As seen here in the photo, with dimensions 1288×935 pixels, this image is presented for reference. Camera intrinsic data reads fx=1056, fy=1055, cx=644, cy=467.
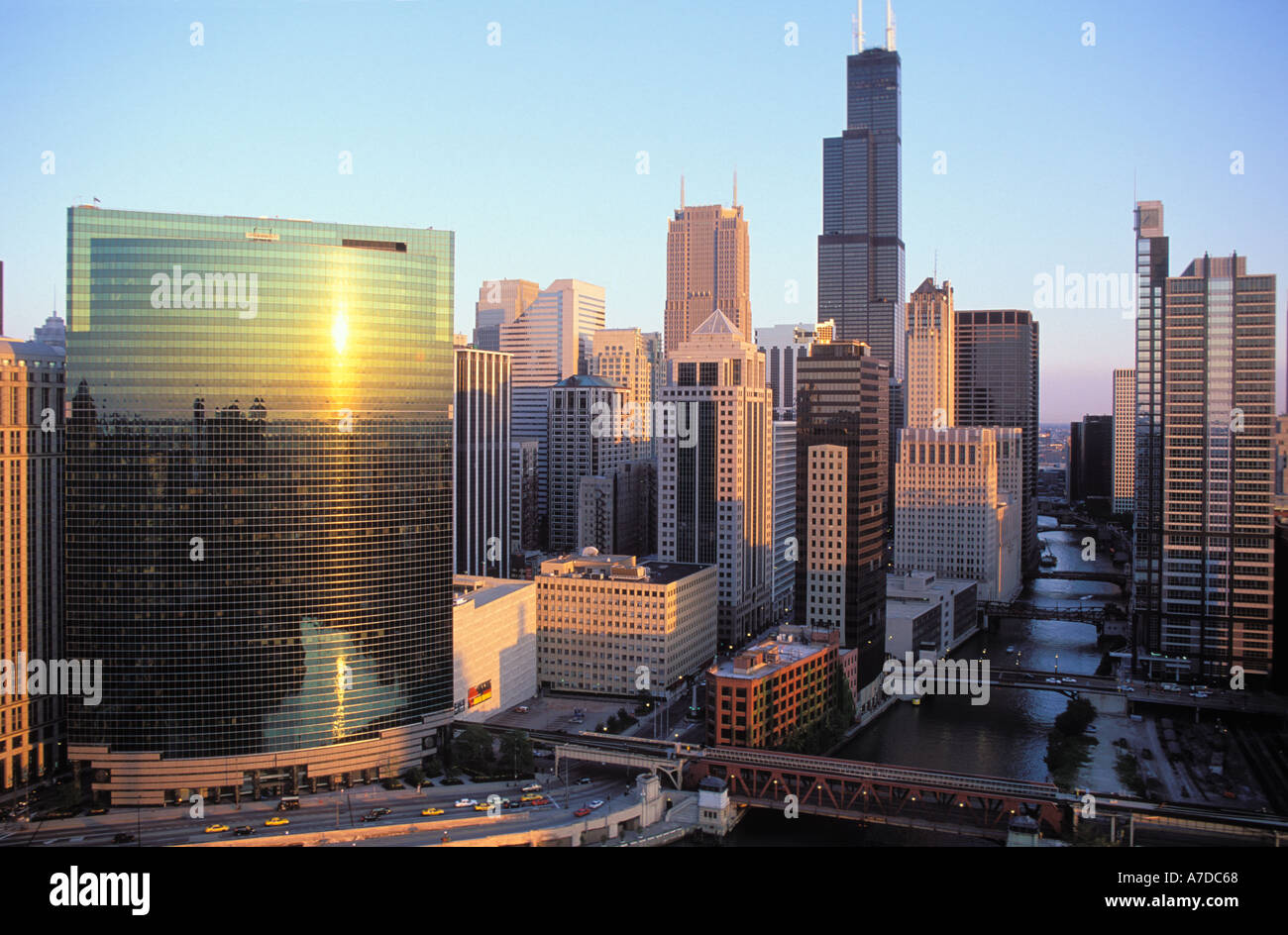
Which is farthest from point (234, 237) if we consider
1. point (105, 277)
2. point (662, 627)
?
point (662, 627)

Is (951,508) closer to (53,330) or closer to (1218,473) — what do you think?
(1218,473)

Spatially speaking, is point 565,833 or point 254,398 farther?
point 254,398

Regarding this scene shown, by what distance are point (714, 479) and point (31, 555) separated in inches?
1084

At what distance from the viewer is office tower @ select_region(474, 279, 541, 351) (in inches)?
3999

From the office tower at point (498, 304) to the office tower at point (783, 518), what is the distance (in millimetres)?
47775

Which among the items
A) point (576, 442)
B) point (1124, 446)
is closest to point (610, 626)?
point (576, 442)

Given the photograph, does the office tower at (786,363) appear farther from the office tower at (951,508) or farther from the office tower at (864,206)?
the office tower at (951,508)

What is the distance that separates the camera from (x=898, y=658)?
1683 inches

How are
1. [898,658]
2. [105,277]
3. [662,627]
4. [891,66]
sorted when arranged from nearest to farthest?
[105,277], [662,627], [898,658], [891,66]

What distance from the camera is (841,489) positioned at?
36938 millimetres

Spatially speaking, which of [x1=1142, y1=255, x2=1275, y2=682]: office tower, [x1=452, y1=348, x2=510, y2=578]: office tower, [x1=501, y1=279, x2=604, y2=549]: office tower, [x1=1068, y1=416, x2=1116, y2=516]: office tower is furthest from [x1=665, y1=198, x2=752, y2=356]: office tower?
[x1=1142, y1=255, x2=1275, y2=682]: office tower
